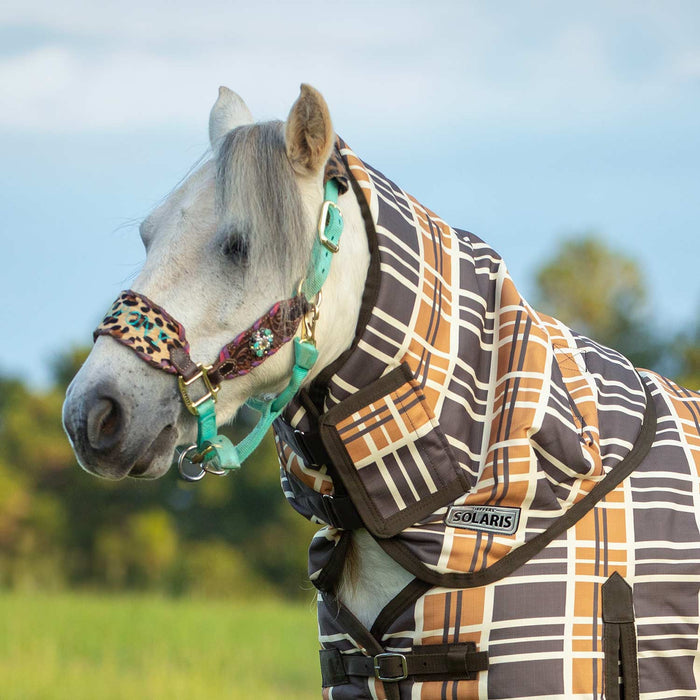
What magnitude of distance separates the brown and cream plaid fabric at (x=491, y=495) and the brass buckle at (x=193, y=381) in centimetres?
29

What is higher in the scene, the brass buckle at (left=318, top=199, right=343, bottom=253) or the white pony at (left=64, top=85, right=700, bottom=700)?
the brass buckle at (left=318, top=199, right=343, bottom=253)

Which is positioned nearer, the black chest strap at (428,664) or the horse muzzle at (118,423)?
the horse muzzle at (118,423)

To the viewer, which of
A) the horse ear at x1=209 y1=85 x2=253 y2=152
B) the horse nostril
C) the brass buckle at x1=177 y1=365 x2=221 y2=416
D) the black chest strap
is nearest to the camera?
the horse nostril

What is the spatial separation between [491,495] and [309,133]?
1.13 m

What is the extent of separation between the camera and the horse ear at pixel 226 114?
2.85 metres

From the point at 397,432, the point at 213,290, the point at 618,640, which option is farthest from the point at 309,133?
the point at 618,640

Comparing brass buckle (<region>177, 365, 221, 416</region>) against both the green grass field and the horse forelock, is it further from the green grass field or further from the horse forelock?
Result: the green grass field

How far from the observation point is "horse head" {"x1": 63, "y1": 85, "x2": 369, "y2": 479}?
221 centimetres

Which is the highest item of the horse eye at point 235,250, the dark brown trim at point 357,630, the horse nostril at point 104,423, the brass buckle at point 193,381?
the horse eye at point 235,250

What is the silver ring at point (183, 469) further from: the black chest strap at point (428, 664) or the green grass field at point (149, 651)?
the green grass field at point (149, 651)

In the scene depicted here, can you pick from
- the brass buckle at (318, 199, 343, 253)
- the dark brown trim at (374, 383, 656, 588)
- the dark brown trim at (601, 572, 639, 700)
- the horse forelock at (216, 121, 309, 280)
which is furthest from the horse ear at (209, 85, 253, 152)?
the dark brown trim at (601, 572, 639, 700)

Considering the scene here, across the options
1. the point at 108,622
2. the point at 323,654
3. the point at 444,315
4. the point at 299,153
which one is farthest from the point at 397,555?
the point at 108,622

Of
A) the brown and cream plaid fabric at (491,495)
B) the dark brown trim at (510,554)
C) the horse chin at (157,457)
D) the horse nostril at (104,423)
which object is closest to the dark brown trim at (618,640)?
the brown and cream plaid fabric at (491,495)

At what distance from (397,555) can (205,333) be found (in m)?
0.83
